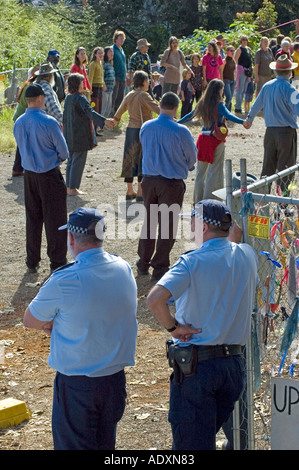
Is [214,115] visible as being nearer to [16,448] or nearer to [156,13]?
[16,448]

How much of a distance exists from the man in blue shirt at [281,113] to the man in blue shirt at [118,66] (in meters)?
8.73

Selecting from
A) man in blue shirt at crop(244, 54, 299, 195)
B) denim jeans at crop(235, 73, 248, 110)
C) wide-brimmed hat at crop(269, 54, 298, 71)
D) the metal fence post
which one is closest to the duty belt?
the metal fence post

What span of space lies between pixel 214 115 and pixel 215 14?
29581 mm

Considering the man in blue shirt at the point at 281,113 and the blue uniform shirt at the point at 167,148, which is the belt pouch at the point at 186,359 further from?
the man in blue shirt at the point at 281,113

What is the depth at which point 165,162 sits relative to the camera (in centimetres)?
869

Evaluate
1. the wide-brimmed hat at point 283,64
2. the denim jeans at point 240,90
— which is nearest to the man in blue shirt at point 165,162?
the wide-brimmed hat at point 283,64

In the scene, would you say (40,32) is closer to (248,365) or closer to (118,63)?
(118,63)

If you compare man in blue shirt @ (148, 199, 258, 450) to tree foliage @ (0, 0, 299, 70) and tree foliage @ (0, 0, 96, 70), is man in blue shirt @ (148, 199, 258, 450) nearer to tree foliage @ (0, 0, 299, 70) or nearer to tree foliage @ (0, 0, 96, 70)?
tree foliage @ (0, 0, 96, 70)

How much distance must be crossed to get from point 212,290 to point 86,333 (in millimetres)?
718

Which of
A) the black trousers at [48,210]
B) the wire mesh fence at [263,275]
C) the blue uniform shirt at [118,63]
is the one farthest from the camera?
the blue uniform shirt at [118,63]

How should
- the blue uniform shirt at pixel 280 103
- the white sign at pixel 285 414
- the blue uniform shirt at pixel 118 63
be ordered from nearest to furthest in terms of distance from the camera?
the white sign at pixel 285 414 < the blue uniform shirt at pixel 280 103 < the blue uniform shirt at pixel 118 63

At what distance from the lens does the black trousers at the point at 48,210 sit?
9164mm

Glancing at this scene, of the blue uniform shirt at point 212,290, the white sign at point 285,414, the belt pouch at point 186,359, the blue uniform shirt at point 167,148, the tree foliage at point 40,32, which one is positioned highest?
the tree foliage at point 40,32

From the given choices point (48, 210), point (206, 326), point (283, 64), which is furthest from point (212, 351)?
point (283, 64)
